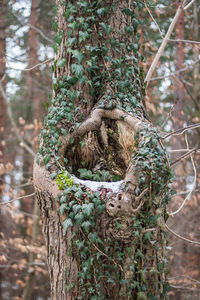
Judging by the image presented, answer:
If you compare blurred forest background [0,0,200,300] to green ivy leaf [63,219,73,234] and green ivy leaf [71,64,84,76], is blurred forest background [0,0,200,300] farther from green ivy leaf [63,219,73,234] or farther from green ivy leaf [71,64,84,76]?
green ivy leaf [63,219,73,234]

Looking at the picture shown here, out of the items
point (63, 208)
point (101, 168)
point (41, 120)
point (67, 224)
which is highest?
→ point (41, 120)

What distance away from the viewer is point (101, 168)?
10.3 feet

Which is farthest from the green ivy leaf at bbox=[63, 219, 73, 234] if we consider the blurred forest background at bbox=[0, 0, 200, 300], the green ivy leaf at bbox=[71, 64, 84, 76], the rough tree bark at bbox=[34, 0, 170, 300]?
the blurred forest background at bbox=[0, 0, 200, 300]

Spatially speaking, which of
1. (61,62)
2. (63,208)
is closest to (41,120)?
(61,62)

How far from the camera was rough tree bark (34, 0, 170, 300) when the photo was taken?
257 centimetres

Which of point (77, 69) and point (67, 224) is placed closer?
point (67, 224)

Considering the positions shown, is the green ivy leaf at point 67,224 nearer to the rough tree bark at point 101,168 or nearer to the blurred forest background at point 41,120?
the rough tree bark at point 101,168

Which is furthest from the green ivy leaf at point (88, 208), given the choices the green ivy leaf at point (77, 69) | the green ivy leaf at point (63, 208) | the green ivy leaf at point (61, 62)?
the green ivy leaf at point (61, 62)

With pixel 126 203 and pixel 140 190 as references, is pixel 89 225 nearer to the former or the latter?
pixel 126 203

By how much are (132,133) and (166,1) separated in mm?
5020

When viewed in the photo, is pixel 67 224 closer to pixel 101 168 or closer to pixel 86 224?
pixel 86 224

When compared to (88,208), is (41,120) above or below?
above

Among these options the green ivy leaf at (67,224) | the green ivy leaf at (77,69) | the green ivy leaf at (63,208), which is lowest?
the green ivy leaf at (67,224)

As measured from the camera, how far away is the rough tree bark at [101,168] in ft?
8.45
